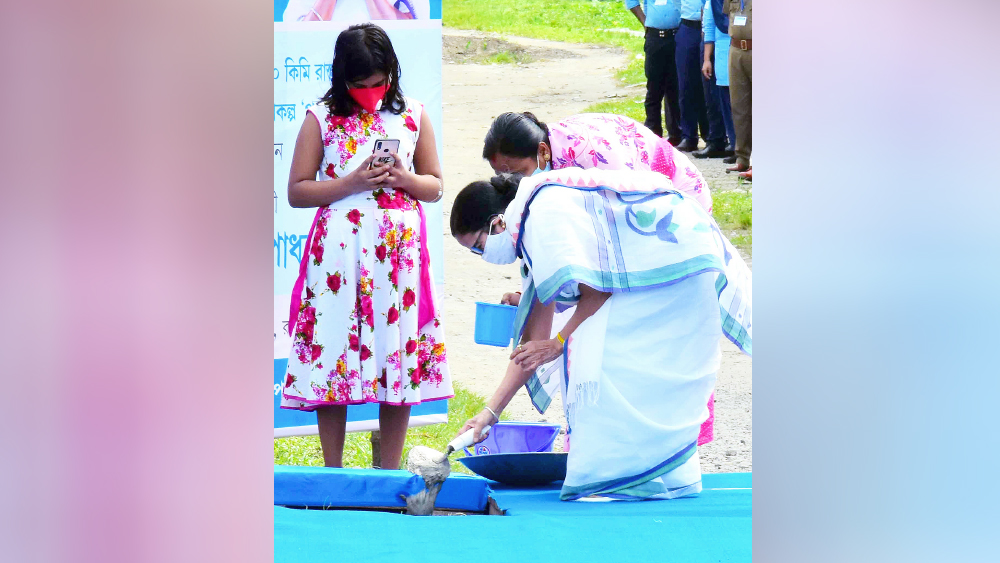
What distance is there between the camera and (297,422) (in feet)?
11.5

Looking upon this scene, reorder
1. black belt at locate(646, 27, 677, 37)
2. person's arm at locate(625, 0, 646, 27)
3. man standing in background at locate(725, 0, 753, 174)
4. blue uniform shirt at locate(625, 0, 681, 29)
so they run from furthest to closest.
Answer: person's arm at locate(625, 0, 646, 27) → black belt at locate(646, 27, 677, 37) → blue uniform shirt at locate(625, 0, 681, 29) → man standing in background at locate(725, 0, 753, 174)

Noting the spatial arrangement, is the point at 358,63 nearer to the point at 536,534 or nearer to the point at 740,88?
the point at 536,534

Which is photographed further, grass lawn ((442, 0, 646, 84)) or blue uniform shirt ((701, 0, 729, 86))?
grass lawn ((442, 0, 646, 84))

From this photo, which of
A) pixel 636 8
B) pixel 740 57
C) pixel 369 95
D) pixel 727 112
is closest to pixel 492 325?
pixel 369 95

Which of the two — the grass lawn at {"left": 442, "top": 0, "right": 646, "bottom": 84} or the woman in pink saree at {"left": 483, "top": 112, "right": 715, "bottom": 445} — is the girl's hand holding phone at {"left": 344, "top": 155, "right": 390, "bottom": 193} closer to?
the woman in pink saree at {"left": 483, "top": 112, "right": 715, "bottom": 445}

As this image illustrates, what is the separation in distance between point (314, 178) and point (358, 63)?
326mm

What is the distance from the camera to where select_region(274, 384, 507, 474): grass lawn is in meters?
4.16

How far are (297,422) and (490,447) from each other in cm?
64

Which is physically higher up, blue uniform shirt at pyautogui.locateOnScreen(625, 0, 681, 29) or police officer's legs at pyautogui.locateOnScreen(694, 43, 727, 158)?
blue uniform shirt at pyautogui.locateOnScreen(625, 0, 681, 29)

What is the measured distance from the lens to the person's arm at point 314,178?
288cm

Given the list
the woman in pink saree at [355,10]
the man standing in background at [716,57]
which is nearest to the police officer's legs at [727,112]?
the man standing in background at [716,57]

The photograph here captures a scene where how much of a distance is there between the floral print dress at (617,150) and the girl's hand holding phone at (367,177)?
0.55 m

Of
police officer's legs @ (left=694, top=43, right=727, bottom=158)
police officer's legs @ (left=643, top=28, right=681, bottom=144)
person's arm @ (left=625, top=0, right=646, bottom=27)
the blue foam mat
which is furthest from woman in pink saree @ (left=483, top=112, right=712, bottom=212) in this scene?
person's arm @ (left=625, top=0, right=646, bottom=27)

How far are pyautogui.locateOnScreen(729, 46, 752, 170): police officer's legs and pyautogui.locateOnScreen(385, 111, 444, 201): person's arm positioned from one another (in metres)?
3.42
